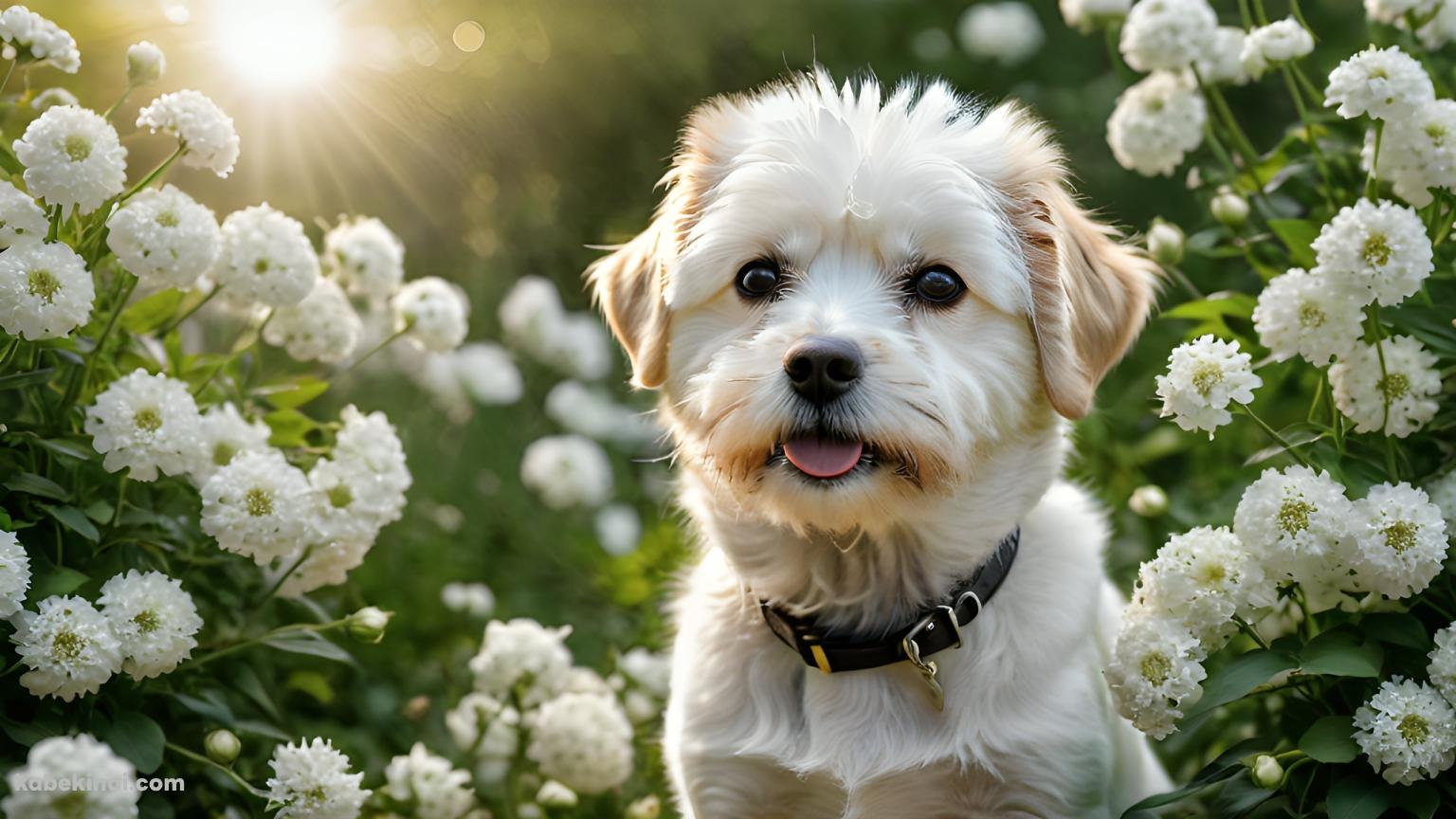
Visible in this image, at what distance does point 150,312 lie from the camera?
282cm

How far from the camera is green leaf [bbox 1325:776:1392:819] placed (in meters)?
2.26

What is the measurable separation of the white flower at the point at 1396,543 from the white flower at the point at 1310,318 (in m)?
0.30

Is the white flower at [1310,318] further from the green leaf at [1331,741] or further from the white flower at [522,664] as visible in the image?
the white flower at [522,664]

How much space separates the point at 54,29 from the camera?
245cm

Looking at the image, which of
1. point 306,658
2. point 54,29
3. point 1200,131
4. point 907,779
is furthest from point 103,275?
point 1200,131

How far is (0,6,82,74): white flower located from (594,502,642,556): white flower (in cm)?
236

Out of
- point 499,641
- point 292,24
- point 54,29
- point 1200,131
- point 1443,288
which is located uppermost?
point 292,24

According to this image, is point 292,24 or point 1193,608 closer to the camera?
point 1193,608

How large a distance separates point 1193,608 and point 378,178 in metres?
3.96

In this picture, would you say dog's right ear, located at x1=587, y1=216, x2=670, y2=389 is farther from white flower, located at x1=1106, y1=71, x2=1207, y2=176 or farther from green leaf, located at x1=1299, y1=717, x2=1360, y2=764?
green leaf, located at x1=1299, y1=717, x2=1360, y2=764

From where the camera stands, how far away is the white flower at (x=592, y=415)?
4785 mm

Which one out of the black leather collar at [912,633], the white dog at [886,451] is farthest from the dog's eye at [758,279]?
the black leather collar at [912,633]

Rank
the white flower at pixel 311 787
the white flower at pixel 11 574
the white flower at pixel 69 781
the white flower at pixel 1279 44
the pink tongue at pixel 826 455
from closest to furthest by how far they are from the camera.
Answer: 1. the white flower at pixel 69 781
2. the white flower at pixel 11 574
3. the pink tongue at pixel 826 455
4. the white flower at pixel 311 787
5. the white flower at pixel 1279 44

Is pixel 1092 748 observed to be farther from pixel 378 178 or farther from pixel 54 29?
pixel 378 178
